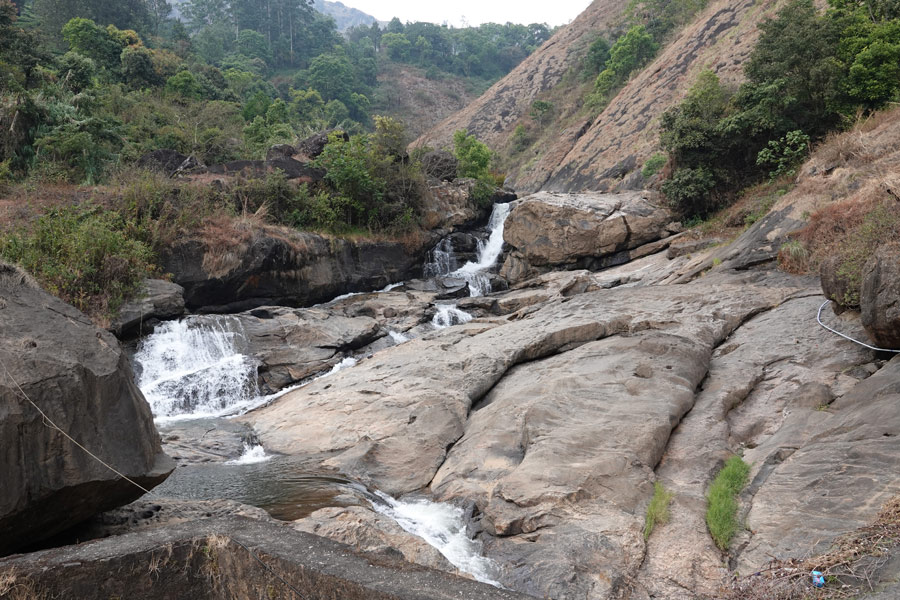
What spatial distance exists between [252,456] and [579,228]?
558 inches

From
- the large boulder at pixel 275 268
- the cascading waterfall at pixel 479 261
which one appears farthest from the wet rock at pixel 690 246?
the large boulder at pixel 275 268

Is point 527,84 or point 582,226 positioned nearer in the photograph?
point 582,226

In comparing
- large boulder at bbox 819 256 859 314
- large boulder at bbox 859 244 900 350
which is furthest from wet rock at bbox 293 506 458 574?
large boulder at bbox 819 256 859 314

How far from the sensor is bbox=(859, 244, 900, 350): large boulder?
6.11 m

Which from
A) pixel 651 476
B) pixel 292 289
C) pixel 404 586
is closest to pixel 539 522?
pixel 651 476

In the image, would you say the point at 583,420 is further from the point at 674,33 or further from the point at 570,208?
the point at 674,33

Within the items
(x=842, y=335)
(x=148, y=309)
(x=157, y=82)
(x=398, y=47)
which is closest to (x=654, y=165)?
(x=842, y=335)

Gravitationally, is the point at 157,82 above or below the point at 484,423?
above

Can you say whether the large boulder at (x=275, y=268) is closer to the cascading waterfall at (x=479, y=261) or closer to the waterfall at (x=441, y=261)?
the waterfall at (x=441, y=261)

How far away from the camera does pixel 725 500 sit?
5637 millimetres

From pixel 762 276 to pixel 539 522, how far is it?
790 cm

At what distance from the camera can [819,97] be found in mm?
15867

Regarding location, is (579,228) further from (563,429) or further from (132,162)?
(132,162)

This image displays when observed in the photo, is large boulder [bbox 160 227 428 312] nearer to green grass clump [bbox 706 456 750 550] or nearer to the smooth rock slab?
the smooth rock slab
